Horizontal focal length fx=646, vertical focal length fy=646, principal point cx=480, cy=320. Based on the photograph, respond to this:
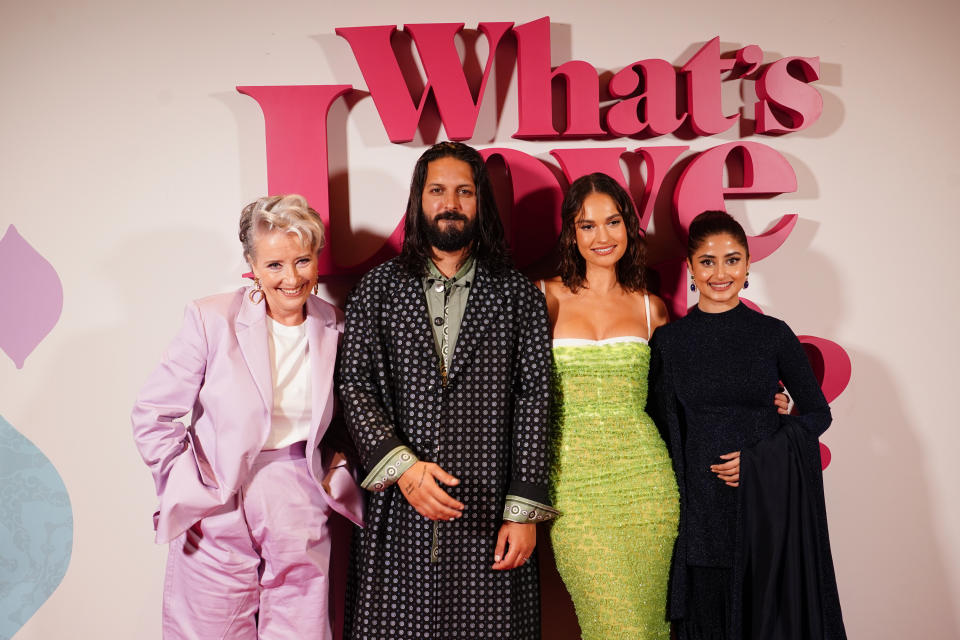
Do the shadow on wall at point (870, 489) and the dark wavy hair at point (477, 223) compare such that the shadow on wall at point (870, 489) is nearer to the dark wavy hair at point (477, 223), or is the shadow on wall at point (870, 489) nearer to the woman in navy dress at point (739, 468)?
the woman in navy dress at point (739, 468)

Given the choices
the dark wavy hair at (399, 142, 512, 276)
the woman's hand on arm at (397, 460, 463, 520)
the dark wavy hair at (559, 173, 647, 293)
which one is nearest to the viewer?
the woman's hand on arm at (397, 460, 463, 520)

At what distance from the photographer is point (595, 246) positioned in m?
2.34

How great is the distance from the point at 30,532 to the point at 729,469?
110 inches

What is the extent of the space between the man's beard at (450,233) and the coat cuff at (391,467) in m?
0.68

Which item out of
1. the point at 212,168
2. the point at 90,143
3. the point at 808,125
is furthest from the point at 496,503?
the point at 90,143

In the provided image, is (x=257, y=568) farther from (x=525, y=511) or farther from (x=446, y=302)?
(x=446, y=302)

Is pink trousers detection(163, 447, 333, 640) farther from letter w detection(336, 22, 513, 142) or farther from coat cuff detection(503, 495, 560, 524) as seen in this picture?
letter w detection(336, 22, 513, 142)

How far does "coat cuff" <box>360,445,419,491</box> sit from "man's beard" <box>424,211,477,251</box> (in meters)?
0.68

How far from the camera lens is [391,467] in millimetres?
2016

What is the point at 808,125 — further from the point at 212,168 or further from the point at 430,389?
the point at 212,168

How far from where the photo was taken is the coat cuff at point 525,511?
2.07m

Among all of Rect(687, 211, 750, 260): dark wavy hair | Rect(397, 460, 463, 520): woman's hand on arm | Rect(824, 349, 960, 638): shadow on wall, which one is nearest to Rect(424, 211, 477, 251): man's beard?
Rect(397, 460, 463, 520): woman's hand on arm

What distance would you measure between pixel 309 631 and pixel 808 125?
9.02 feet

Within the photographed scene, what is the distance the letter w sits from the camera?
2582mm
